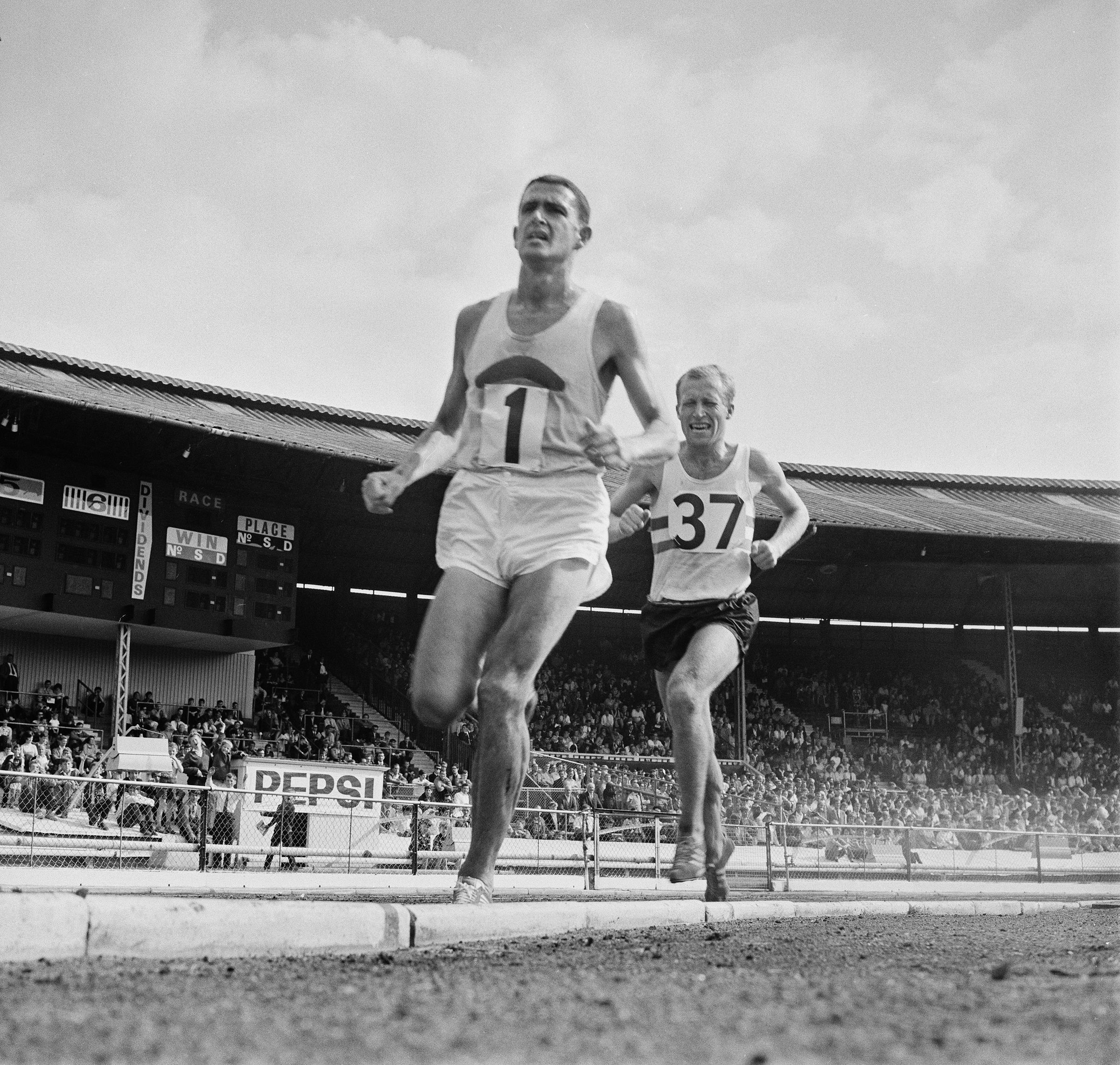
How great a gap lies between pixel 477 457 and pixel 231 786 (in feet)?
50.9

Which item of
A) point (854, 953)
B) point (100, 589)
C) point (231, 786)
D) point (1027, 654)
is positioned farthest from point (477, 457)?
point (1027, 654)

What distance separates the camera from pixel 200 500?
90.4ft

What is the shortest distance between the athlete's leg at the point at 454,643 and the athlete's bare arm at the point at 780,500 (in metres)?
2.10

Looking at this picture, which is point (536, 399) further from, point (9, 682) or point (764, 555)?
point (9, 682)

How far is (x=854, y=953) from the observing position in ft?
11.7

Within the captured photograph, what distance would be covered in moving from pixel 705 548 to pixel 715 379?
0.84 m

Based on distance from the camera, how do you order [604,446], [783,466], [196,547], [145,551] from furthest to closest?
[783,466] < [196,547] < [145,551] < [604,446]

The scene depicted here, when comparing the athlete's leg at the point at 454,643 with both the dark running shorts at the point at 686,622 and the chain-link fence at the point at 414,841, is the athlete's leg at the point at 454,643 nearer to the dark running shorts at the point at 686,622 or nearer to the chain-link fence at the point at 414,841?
the dark running shorts at the point at 686,622

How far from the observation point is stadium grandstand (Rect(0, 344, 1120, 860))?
2556cm

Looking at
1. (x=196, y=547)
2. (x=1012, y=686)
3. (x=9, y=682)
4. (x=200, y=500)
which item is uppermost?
(x=200, y=500)

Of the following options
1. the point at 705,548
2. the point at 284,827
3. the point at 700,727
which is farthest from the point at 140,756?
the point at 700,727

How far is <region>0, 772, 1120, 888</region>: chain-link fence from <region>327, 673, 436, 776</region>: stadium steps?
1194 centimetres

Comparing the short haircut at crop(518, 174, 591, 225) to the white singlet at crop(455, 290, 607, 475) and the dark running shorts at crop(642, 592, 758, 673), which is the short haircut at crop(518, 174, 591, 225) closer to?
the white singlet at crop(455, 290, 607, 475)

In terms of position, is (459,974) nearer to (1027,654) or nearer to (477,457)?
(477,457)
